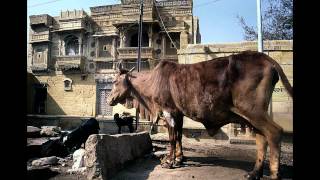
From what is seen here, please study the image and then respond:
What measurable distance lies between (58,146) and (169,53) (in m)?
22.1

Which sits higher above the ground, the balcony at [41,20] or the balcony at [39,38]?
the balcony at [41,20]

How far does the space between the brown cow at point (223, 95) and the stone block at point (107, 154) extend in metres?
0.84

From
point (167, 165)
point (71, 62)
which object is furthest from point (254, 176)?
point (71, 62)

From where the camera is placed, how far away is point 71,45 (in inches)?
1299

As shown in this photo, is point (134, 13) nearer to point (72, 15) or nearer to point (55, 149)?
point (72, 15)

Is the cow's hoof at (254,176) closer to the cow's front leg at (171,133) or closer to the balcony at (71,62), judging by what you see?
the cow's front leg at (171,133)

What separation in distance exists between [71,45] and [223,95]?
30.0 metres

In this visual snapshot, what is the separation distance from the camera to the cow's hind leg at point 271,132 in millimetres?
4609

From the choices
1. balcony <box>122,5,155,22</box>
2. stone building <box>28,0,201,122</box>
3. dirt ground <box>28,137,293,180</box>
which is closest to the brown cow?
dirt ground <box>28,137,293,180</box>

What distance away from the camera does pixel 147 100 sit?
739 cm

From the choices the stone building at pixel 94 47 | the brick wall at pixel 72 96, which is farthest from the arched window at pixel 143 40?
the brick wall at pixel 72 96

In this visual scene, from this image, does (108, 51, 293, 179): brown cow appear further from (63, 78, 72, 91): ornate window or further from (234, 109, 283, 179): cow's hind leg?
(63, 78, 72, 91): ornate window

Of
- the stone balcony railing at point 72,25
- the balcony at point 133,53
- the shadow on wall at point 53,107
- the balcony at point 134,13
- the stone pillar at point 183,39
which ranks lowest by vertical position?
the shadow on wall at point 53,107
